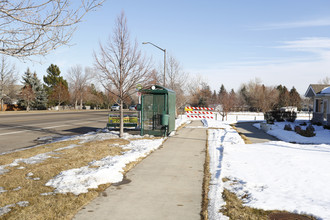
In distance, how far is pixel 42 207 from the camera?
4.85 metres

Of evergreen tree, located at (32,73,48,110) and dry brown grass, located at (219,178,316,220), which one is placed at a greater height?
evergreen tree, located at (32,73,48,110)

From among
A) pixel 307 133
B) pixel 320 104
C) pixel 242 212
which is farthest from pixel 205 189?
pixel 320 104

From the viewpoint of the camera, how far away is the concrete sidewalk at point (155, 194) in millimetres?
4738

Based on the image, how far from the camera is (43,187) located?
19.8 ft

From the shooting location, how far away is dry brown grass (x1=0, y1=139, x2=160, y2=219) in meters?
4.67

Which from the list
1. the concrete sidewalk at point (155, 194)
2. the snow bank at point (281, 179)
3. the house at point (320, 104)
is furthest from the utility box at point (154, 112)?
the house at point (320, 104)

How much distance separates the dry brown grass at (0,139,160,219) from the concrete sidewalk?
292mm

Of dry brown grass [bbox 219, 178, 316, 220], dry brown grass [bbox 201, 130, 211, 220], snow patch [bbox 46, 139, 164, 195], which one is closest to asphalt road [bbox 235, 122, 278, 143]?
dry brown grass [bbox 201, 130, 211, 220]

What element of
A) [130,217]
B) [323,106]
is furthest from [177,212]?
[323,106]

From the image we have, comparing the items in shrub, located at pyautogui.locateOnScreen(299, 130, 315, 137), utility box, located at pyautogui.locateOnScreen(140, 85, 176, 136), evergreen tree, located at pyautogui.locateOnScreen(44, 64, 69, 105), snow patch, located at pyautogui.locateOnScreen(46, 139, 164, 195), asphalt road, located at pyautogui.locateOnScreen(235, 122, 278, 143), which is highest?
evergreen tree, located at pyautogui.locateOnScreen(44, 64, 69, 105)

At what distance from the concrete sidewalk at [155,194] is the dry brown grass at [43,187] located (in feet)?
0.96

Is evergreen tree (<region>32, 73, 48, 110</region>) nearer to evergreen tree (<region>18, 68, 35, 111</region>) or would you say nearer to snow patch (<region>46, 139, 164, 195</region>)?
evergreen tree (<region>18, 68, 35, 111</region>)

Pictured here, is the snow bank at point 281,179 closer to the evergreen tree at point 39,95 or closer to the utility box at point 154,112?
the utility box at point 154,112

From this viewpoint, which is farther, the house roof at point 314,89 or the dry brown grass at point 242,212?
the house roof at point 314,89
